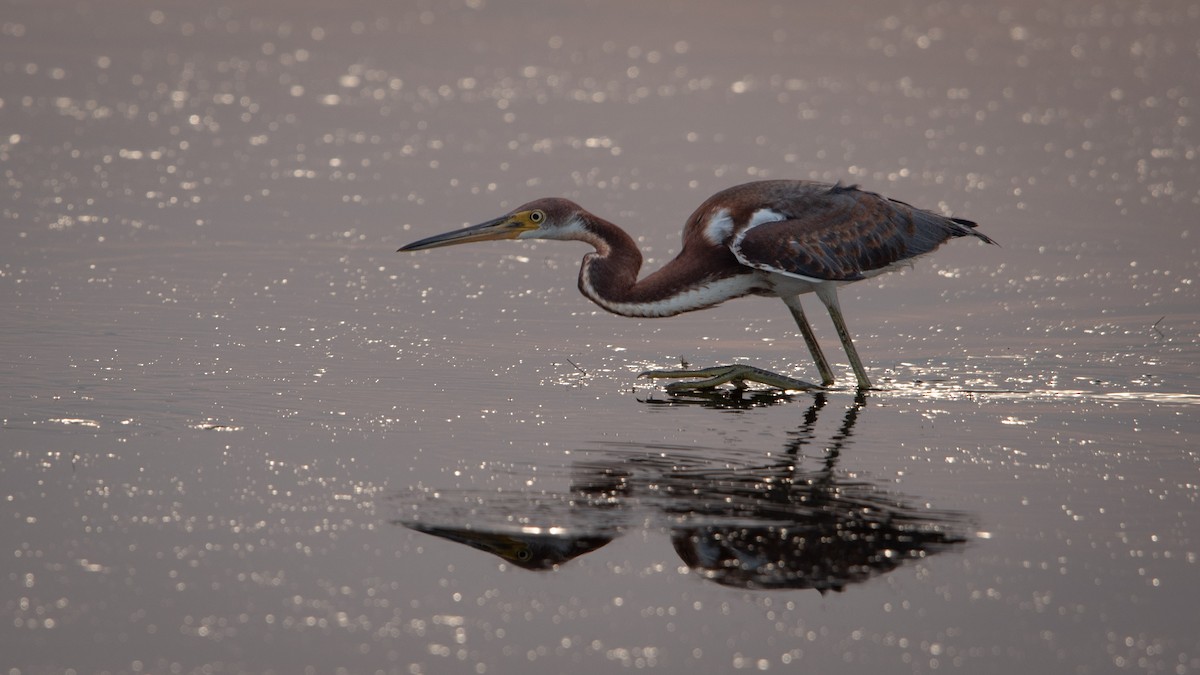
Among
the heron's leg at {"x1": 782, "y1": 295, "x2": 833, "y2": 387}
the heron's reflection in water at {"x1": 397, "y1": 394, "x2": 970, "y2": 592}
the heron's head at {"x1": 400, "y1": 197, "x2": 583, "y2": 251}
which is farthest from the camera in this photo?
the heron's head at {"x1": 400, "y1": 197, "x2": 583, "y2": 251}

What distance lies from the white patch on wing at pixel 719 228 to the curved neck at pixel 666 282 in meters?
0.05

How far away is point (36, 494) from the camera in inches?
292

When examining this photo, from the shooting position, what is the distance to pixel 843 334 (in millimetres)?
10195

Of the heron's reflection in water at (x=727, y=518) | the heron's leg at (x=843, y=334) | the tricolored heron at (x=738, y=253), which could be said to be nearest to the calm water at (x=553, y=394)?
the heron's reflection in water at (x=727, y=518)

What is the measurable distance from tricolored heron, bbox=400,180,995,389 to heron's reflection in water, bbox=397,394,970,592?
1776 mm

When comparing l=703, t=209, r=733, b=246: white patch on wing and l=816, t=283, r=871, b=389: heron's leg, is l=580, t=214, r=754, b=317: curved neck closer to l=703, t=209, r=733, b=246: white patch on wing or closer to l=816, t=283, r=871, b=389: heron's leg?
l=703, t=209, r=733, b=246: white patch on wing

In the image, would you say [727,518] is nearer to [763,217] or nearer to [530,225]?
[763,217]

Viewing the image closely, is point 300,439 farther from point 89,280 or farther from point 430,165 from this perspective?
point 430,165

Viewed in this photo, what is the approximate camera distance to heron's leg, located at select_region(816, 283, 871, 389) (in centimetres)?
1004

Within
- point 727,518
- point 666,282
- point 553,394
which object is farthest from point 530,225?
point 727,518

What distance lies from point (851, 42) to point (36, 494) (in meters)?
19.2

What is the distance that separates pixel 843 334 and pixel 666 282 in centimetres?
112

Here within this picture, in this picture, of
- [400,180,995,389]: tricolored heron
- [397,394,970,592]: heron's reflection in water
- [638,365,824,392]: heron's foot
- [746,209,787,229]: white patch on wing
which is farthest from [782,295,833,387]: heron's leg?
[397,394,970,592]: heron's reflection in water

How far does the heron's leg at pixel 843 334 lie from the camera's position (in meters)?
10.0
